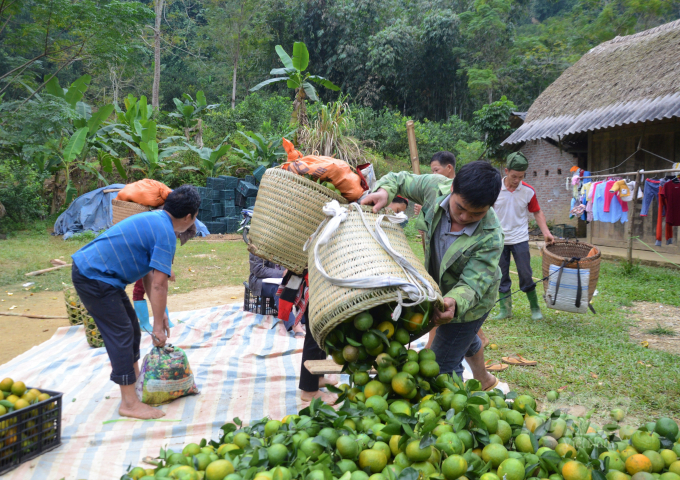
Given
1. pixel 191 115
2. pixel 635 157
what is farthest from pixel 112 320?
pixel 191 115

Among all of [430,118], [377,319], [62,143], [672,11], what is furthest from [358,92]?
[377,319]

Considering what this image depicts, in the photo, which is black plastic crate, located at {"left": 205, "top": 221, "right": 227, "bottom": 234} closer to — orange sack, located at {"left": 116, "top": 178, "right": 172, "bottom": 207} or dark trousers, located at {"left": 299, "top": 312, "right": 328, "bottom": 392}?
orange sack, located at {"left": 116, "top": 178, "right": 172, "bottom": 207}

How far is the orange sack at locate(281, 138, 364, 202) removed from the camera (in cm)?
258

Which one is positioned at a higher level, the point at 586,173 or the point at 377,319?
the point at 586,173

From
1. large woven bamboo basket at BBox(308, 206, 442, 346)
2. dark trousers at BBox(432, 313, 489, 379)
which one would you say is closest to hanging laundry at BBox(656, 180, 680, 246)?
dark trousers at BBox(432, 313, 489, 379)

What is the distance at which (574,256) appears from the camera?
17.6 feet

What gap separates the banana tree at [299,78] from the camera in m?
11.8

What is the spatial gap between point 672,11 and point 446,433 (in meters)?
32.2

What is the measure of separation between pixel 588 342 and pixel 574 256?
110cm

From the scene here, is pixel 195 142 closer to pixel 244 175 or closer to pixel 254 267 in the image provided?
pixel 244 175

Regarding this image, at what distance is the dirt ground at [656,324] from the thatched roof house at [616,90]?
13.9 feet

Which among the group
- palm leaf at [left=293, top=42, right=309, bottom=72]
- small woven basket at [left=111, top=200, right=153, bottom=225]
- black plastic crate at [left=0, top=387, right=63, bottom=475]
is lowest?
black plastic crate at [left=0, top=387, right=63, bottom=475]

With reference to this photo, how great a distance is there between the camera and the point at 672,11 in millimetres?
25125

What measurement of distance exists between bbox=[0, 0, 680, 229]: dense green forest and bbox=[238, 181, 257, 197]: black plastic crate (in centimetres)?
85
